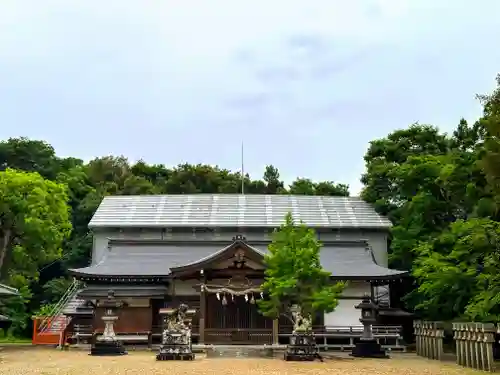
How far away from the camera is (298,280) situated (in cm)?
2206

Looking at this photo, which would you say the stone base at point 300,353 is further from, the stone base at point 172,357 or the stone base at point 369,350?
the stone base at point 172,357

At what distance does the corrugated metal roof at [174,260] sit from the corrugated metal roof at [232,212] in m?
2.77

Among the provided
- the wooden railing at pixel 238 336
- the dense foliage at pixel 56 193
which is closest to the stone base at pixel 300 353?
the wooden railing at pixel 238 336

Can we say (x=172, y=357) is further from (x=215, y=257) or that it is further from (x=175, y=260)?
(x=175, y=260)

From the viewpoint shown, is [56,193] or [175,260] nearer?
[175,260]

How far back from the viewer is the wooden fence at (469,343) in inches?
665

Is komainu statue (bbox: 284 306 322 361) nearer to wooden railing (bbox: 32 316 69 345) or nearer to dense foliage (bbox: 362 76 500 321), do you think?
dense foliage (bbox: 362 76 500 321)

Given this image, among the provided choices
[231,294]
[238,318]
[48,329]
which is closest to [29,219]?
[48,329]

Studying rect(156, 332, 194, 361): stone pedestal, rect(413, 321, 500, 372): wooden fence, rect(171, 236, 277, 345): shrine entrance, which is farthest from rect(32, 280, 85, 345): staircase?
rect(413, 321, 500, 372): wooden fence

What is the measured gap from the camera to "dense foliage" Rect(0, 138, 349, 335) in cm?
3322

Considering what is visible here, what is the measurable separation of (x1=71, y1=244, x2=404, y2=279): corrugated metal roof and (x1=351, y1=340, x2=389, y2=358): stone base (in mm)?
5178

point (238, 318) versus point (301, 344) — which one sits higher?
point (238, 318)

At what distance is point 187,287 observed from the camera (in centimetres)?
2870

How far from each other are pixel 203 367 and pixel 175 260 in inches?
546
